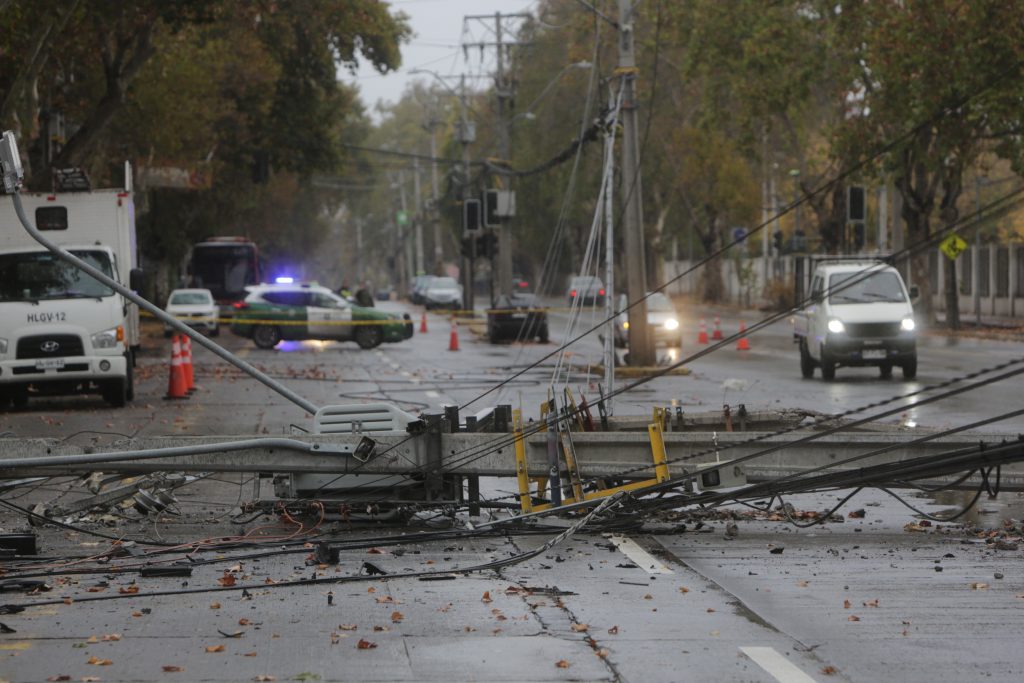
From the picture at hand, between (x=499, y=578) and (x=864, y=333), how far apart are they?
742 inches

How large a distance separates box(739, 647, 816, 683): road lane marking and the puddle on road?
443 cm

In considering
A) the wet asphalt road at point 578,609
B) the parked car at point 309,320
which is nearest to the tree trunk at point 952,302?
the parked car at point 309,320

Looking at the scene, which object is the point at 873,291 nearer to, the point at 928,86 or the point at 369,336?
the point at 928,86

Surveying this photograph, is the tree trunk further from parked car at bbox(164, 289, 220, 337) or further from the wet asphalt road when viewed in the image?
the wet asphalt road

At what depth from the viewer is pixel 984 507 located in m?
12.3

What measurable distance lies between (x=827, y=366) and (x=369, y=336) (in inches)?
679

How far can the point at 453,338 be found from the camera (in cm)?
4116

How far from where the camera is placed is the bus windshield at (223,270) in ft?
215

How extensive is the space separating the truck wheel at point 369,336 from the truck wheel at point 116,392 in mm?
18881

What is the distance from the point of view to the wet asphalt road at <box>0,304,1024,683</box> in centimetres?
718

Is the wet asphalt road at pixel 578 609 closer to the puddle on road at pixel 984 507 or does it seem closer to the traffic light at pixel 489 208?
the puddle on road at pixel 984 507

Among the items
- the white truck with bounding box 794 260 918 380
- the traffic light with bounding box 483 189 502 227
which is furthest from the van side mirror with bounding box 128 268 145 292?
the traffic light with bounding box 483 189 502 227

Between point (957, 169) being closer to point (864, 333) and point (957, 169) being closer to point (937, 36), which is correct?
point (937, 36)

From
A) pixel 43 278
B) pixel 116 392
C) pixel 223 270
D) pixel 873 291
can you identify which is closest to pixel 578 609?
pixel 116 392
